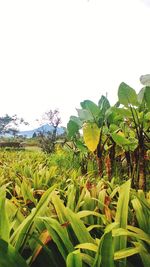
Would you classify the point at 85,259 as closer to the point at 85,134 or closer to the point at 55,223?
the point at 55,223

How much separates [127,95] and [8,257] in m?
1.70

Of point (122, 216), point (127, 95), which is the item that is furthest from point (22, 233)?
point (127, 95)

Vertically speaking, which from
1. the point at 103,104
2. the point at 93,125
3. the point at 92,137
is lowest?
the point at 92,137

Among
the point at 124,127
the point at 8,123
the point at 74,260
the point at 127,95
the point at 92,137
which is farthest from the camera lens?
the point at 8,123

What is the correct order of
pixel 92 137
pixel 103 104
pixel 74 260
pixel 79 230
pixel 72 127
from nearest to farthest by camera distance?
pixel 74 260 < pixel 79 230 < pixel 92 137 < pixel 103 104 < pixel 72 127

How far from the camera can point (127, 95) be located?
2.40 metres

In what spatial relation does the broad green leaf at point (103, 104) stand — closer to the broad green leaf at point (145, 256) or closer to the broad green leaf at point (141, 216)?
the broad green leaf at point (141, 216)

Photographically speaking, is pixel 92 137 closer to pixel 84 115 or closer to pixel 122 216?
pixel 84 115

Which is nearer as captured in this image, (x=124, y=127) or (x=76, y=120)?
→ (x=124, y=127)

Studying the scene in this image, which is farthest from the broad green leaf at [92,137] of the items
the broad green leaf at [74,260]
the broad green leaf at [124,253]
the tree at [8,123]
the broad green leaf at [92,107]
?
the tree at [8,123]

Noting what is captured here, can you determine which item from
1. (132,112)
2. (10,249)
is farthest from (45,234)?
(132,112)

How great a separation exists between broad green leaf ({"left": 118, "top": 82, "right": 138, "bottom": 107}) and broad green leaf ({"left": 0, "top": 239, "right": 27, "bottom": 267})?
1.66 meters

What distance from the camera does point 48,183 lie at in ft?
9.42

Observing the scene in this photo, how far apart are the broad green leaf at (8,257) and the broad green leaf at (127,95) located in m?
1.66
